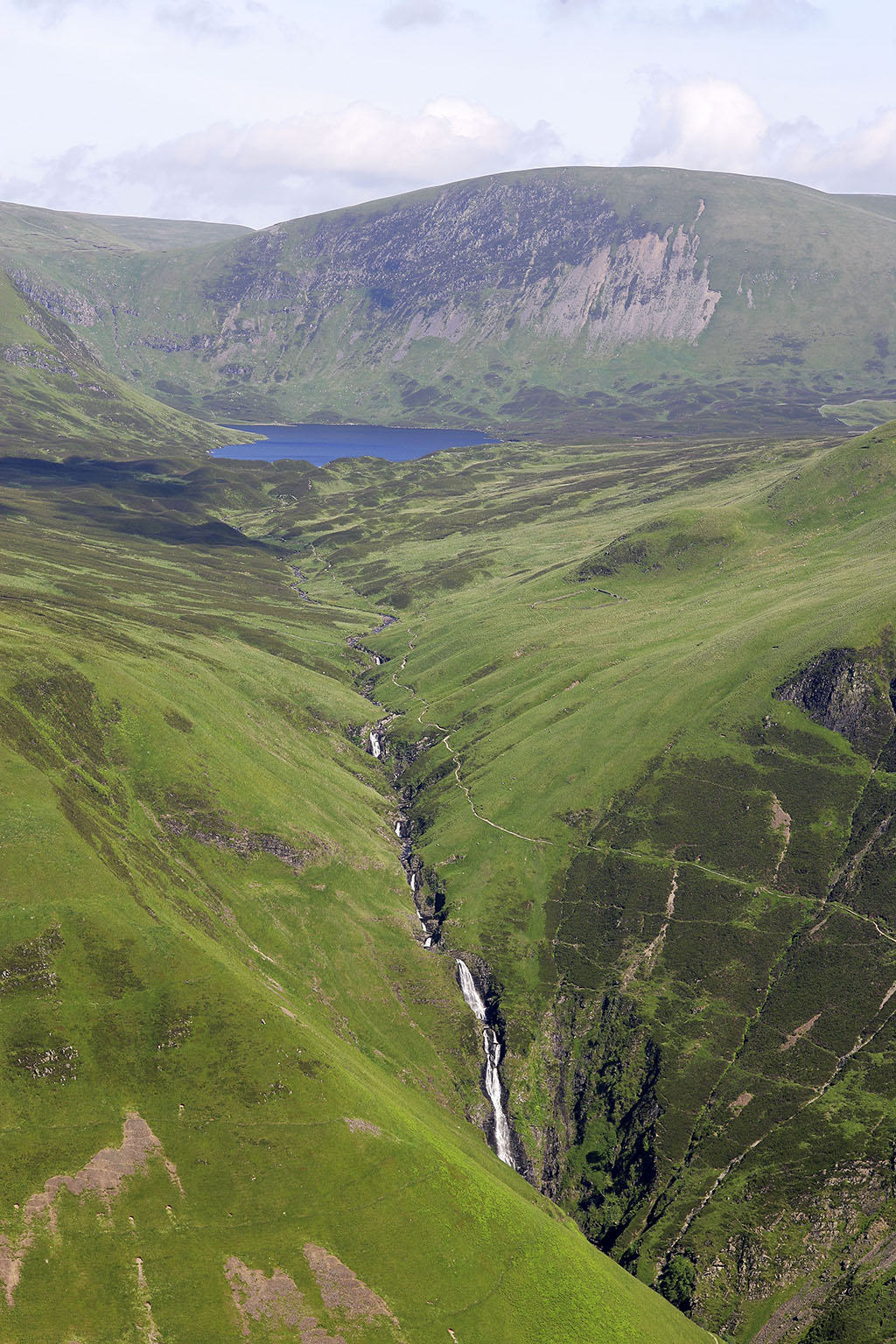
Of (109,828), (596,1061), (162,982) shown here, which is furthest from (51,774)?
(596,1061)

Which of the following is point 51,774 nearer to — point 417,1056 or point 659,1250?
point 417,1056

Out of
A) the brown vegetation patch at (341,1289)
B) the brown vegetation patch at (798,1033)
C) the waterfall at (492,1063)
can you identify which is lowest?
the waterfall at (492,1063)

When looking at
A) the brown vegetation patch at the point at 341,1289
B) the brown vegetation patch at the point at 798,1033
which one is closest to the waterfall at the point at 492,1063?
the brown vegetation patch at the point at 798,1033

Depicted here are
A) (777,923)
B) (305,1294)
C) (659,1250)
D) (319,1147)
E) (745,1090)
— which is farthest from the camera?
(777,923)

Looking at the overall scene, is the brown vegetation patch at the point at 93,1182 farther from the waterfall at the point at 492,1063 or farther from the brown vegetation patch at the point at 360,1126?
the waterfall at the point at 492,1063

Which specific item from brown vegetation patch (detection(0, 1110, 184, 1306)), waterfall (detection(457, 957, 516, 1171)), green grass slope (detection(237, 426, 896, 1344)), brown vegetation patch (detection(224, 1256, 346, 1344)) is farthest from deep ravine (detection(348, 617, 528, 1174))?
brown vegetation patch (detection(0, 1110, 184, 1306))

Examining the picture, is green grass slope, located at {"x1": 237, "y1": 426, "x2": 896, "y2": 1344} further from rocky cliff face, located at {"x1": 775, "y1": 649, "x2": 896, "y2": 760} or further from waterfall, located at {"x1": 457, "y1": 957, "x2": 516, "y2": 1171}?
waterfall, located at {"x1": 457, "y1": 957, "x2": 516, "y2": 1171}
